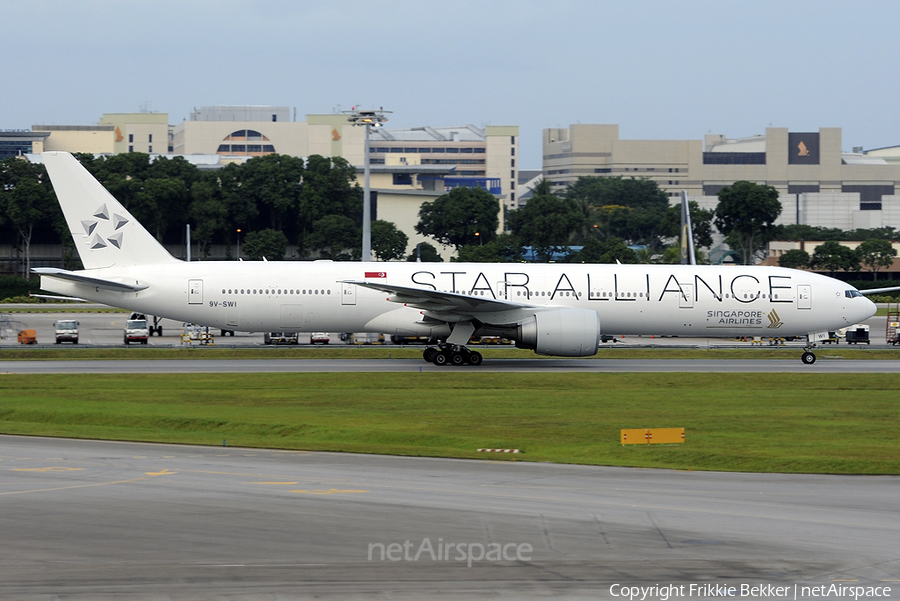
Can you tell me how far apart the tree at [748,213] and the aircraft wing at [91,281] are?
88.9 meters

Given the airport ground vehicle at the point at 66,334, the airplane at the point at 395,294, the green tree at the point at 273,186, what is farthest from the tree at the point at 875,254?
the airport ground vehicle at the point at 66,334

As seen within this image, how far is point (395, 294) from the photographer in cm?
3834

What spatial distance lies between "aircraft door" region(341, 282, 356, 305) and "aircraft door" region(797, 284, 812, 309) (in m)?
18.0

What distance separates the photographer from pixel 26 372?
36094 mm

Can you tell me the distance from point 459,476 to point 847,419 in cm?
1291

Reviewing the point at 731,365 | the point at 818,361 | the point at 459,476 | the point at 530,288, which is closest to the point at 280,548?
the point at 459,476

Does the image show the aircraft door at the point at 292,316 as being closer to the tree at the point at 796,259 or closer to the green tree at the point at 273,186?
the green tree at the point at 273,186

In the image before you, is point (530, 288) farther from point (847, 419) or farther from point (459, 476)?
point (459, 476)

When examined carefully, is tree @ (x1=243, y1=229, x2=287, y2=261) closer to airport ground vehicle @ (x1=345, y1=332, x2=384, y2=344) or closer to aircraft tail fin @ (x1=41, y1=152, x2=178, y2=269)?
airport ground vehicle @ (x1=345, y1=332, x2=384, y2=344)

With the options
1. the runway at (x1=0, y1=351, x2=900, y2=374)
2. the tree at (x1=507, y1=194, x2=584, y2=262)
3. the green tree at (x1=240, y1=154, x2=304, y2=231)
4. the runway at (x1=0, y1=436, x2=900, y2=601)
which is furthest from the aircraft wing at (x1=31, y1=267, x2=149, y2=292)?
the tree at (x1=507, y1=194, x2=584, y2=262)

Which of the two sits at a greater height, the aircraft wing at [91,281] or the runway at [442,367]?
the aircraft wing at [91,281]

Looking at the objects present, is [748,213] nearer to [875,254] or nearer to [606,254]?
[875,254]

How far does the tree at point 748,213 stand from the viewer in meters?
116

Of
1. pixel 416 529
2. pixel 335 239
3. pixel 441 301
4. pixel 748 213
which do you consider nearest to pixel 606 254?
pixel 748 213
